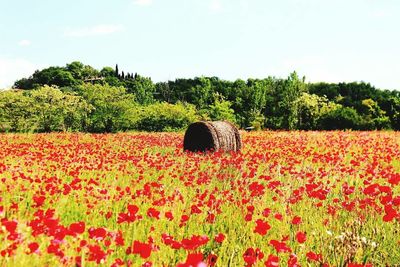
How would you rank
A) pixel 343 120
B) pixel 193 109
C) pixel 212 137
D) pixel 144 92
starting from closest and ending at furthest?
1. pixel 212 137
2. pixel 343 120
3. pixel 193 109
4. pixel 144 92

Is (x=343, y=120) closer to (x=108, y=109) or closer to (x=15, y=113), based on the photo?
(x=108, y=109)

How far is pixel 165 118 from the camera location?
154 ft

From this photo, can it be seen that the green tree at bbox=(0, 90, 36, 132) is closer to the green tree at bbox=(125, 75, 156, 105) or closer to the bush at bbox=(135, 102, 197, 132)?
the bush at bbox=(135, 102, 197, 132)

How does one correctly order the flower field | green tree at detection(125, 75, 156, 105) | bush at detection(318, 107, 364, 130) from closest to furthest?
the flower field < bush at detection(318, 107, 364, 130) < green tree at detection(125, 75, 156, 105)

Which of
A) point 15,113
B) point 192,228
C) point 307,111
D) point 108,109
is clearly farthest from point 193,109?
point 192,228

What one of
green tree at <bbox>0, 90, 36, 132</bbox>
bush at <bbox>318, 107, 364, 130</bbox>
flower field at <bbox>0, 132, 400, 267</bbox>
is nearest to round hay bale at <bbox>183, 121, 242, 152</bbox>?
flower field at <bbox>0, 132, 400, 267</bbox>

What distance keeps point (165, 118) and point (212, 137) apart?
32.9 meters

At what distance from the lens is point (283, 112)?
5147cm

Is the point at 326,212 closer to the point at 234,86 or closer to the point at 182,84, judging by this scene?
the point at 234,86

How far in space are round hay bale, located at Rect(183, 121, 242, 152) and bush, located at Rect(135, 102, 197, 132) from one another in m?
30.9

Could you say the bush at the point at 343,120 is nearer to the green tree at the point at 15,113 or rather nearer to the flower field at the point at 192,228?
the green tree at the point at 15,113

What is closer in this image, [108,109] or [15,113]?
[15,113]

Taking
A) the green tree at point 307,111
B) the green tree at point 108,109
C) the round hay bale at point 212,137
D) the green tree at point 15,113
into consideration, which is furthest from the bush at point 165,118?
the round hay bale at point 212,137

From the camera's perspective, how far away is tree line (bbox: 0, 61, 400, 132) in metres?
39.7
